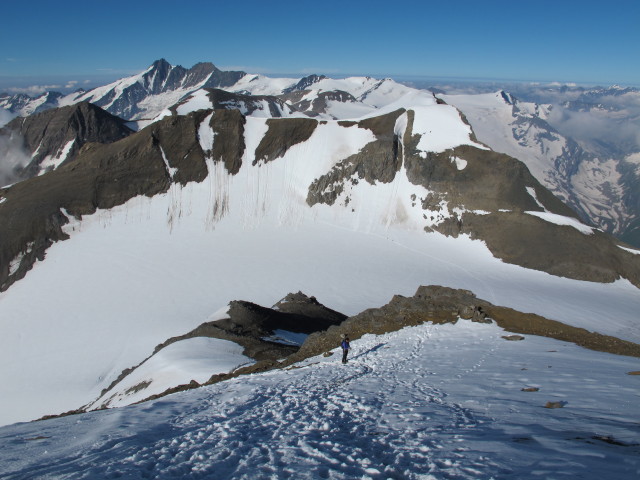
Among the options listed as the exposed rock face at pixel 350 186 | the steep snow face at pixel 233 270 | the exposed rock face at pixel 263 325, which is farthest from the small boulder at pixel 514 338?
the exposed rock face at pixel 350 186

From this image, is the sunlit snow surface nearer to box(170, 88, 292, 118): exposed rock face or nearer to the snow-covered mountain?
the snow-covered mountain

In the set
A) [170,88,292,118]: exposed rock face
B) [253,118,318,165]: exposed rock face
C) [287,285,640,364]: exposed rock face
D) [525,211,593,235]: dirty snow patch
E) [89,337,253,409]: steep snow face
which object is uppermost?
[170,88,292,118]: exposed rock face

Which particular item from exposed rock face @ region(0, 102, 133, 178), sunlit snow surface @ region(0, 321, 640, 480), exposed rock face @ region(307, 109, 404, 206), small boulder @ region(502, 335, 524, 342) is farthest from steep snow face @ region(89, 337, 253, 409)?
exposed rock face @ region(0, 102, 133, 178)

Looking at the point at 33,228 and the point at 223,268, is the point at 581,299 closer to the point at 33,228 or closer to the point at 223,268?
the point at 223,268

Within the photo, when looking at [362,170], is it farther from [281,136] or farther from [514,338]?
[514,338]

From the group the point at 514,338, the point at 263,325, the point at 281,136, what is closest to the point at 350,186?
the point at 281,136

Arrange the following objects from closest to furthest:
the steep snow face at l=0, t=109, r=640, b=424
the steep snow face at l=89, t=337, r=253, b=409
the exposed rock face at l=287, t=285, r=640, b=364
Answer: the exposed rock face at l=287, t=285, r=640, b=364 < the steep snow face at l=89, t=337, r=253, b=409 < the steep snow face at l=0, t=109, r=640, b=424

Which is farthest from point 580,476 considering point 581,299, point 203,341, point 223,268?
point 223,268

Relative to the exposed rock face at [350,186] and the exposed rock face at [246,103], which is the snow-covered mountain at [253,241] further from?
the exposed rock face at [246,103]
